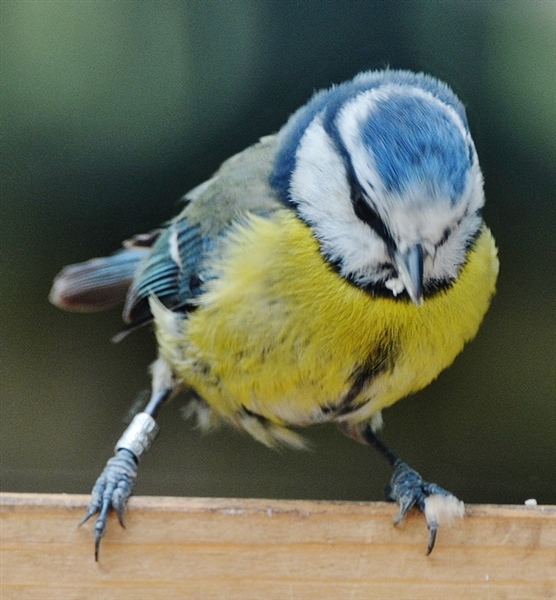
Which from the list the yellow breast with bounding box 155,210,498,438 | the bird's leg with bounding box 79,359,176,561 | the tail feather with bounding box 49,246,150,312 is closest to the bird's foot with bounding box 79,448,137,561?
the bird's leg with bounding box 79,359,176,561

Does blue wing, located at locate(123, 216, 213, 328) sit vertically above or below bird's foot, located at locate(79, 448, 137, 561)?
above

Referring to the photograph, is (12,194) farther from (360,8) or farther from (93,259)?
(360,8)

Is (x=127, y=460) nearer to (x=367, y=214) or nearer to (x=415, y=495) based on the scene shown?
(x=415, y=495)

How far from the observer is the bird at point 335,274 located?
879mm

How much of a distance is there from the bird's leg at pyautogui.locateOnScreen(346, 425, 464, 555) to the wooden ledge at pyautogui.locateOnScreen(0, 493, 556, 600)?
0.02 metres

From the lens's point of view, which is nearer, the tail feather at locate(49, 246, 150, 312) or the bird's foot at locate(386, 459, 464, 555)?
the bird's foot at locate(386, 459, 464, 555)

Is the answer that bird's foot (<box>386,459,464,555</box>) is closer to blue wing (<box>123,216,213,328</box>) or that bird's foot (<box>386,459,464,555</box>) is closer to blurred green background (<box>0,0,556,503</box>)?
blurred green background (<box>0,0,556,503</box>)

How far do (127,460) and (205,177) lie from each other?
0.48 metres

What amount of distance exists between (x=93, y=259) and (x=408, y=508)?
70 centimetres

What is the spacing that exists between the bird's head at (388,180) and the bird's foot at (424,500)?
231 millimetres

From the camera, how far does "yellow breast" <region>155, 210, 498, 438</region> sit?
3.31 ft

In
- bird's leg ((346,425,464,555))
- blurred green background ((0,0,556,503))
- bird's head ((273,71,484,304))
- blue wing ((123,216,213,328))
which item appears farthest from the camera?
blurred green background ((0,0,556,503))

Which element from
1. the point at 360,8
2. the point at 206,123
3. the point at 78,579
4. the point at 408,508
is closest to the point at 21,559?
the point at 78,579

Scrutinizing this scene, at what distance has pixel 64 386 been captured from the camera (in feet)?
4.77
